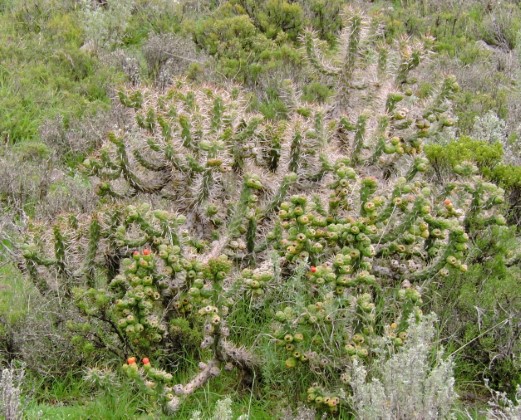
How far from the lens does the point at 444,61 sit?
8.82 metres

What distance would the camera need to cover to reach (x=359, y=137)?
5043 millimetres

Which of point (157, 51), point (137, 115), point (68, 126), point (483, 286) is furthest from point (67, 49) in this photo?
point (483, 286)

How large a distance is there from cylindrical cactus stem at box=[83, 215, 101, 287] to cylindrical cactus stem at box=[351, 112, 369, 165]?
1.84 m

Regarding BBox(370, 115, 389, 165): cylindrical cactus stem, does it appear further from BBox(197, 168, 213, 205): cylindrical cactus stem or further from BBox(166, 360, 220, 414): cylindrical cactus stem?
BBox(166, 360, 220, 414): cylindrical cactus stem

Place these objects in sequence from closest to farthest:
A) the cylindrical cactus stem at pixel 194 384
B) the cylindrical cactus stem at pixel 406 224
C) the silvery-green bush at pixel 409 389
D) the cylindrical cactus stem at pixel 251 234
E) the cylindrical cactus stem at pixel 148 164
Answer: the silvery-green bush at pixel 409 389, the cylindrical cactus stem at pixel 194 384, the cylindrical cactus stem at pixel 406 224, the cylindrical cactus stem at pixel 251 234, the cylindrical cactus stem at pixel 148 164

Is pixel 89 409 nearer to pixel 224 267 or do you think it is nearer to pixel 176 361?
pixel 176 361

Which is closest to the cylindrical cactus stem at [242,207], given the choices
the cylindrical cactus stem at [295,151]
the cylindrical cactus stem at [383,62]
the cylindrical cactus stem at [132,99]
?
the cylindrical cactus stem at [295,151]

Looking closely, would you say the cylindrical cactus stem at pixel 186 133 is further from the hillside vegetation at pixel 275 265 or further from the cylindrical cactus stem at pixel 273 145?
the cylindrical cactus stem at pixel 273 145

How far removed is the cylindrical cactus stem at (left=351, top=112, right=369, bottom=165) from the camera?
499cm

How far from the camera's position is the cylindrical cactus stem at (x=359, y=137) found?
499 cm

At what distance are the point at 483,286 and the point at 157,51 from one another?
18.1 ft

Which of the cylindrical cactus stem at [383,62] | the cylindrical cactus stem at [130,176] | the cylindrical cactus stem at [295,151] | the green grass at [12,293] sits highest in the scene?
the cylindrical cactus stem at [383,62]

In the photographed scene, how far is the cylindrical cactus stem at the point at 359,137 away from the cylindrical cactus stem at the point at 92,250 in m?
1.84

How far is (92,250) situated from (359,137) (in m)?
1.95
